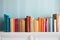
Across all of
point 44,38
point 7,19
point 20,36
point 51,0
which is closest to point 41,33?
point 44,38

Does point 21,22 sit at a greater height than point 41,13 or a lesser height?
lesser

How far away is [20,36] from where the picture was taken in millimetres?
1659

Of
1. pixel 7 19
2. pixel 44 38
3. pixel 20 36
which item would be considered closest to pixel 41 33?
pixel 44 38

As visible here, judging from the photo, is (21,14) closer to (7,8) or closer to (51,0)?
(7,8)

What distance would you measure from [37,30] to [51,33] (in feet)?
0.64

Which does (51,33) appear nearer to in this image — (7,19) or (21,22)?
(21,22)

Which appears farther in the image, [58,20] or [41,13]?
[41,13]

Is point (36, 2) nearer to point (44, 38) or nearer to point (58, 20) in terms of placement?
point (58, 20)

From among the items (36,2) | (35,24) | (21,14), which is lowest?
(35,24)

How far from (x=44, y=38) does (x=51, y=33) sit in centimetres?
11

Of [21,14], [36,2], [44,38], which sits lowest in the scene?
[44,38]

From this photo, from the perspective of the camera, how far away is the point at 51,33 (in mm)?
1657

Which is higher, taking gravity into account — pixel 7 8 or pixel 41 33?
pixel 7 8

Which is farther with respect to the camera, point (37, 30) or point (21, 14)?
point (21, 14)
